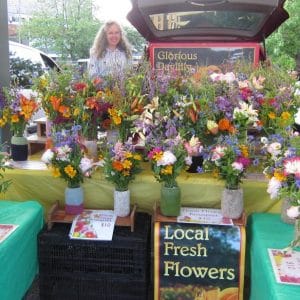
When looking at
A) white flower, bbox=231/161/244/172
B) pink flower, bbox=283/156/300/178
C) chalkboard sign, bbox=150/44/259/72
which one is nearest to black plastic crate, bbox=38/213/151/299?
white flower, bbox=231/161/244/172

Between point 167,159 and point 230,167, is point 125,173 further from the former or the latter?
point 230,167

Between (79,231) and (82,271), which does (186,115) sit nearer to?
(79,231)

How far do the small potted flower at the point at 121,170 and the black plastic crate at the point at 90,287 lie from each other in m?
0.37

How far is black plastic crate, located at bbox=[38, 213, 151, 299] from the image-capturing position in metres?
2.26

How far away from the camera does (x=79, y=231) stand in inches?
90.3

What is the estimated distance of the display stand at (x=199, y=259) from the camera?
2229mm

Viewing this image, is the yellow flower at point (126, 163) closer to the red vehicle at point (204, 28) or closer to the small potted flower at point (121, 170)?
the small potted flower at point (121, 170)

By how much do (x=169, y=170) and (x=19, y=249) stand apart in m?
0.85

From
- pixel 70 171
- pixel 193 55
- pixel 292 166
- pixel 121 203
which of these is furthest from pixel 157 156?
pixel 193 55

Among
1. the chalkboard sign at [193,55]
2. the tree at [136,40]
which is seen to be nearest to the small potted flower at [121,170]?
the chalkboard sign at [193,55]

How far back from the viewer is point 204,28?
9.98 feet

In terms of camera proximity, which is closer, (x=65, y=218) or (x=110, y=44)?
(x=65, y=218)

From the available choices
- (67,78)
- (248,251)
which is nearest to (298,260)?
(248,251)

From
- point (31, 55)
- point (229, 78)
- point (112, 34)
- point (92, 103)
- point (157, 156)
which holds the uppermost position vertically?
point (31, 55)
